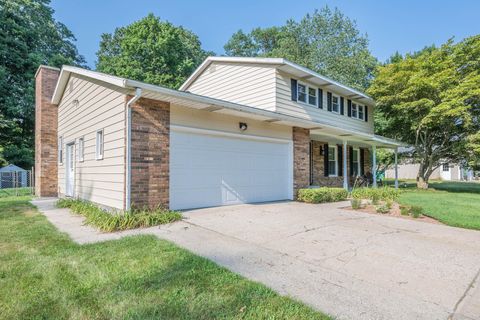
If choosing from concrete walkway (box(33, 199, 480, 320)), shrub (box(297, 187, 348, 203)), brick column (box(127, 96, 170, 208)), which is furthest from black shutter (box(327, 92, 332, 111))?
brick column (box(127, 96, 170, 208))

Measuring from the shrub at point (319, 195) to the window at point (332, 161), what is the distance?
14.0ft

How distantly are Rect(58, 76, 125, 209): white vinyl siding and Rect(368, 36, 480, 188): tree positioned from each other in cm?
1472

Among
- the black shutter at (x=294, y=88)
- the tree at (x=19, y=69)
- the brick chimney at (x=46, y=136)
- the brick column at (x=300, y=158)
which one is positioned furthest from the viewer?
the tree at (x=19, y=69)

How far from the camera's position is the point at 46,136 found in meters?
12.2

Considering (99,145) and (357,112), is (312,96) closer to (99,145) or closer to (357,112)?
(357,112)

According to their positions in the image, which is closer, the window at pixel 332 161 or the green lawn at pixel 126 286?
the green lawn at pixel 126 286

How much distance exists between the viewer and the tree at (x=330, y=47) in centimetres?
2800

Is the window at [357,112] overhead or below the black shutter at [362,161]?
overhead

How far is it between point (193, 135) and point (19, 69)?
73.4ft

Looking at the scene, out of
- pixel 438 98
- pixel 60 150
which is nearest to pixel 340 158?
pixel 438 98

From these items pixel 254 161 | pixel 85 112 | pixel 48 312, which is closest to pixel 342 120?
pixel 254 161

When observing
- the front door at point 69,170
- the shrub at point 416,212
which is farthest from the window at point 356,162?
the front door at point 69,170

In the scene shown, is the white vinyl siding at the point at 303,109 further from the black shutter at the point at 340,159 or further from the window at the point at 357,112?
the black shutter at the point at 340,159

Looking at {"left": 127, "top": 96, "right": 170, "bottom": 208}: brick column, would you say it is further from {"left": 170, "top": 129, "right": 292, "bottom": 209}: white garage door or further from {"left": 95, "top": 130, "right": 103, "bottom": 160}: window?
{"left": 95, "top": 130, "right": 103, "bottom": 160}: window
